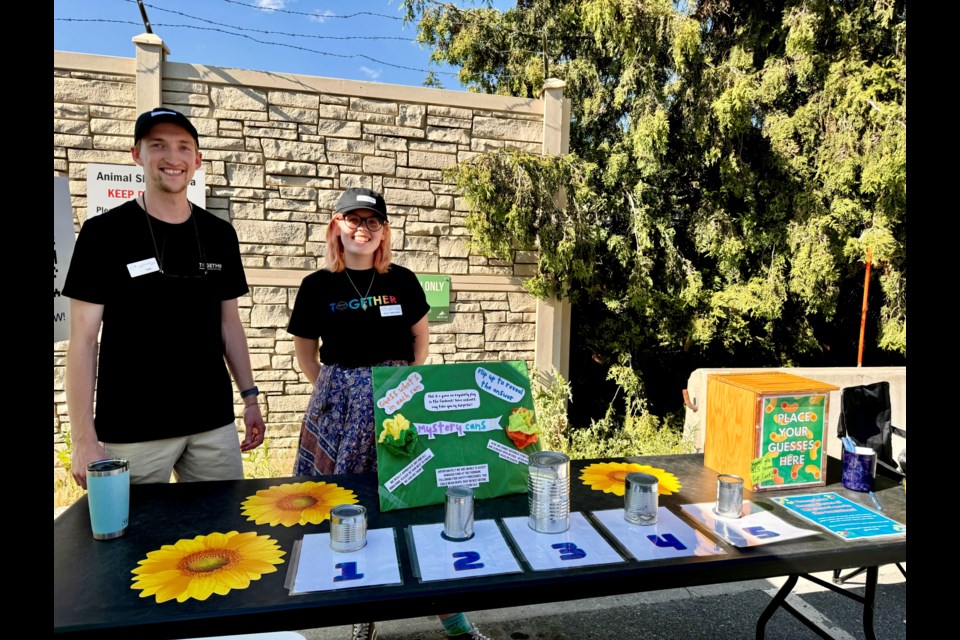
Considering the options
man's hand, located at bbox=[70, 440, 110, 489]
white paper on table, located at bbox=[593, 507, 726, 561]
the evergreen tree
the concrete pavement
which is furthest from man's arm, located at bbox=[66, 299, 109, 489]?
the evergreen tree

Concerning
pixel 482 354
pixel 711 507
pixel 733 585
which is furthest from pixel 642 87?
pixel 711 507

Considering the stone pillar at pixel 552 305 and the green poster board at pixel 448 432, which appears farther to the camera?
the stone pillar at pixel 552 305

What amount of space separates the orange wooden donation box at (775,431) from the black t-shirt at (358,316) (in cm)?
119

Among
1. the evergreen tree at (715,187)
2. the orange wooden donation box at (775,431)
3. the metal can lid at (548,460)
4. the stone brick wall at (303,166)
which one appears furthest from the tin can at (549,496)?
the evergreen tree at (715,187)

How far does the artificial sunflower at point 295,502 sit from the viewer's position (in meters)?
1.37

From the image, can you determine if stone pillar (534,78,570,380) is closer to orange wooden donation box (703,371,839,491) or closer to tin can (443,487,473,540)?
orange wooden donation box (703,371,839,491)

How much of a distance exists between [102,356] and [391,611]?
133cm

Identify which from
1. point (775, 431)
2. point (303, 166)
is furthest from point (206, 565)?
point (303, 166)

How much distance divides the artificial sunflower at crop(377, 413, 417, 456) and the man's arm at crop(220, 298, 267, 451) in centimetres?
78

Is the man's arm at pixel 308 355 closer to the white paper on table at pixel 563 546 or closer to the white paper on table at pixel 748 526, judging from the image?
the white paper on table at pixel 563 546

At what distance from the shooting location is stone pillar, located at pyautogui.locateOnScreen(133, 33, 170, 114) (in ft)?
12.7

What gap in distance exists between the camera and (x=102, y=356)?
1738mm

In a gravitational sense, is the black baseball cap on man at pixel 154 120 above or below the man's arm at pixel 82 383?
above

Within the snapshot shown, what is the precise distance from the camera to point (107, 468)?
1.25 metres
